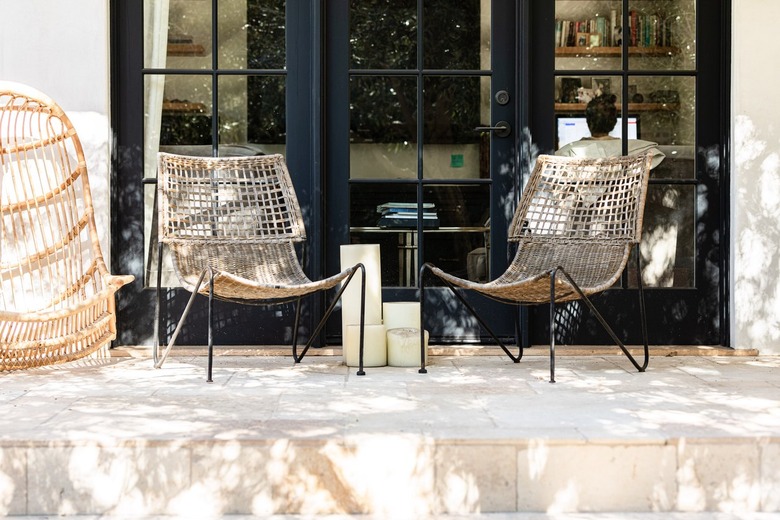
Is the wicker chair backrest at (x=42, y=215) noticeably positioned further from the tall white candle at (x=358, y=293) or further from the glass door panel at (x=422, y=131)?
the glass door panel at (x=422, y=131)

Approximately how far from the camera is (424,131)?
13.2 ft

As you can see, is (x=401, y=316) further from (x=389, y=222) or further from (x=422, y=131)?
(x=422, y=131)

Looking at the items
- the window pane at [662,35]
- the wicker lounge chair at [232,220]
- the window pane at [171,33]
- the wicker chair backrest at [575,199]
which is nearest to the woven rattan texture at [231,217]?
the wicker lounge chair at [232,220]

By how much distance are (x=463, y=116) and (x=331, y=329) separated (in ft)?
3.59

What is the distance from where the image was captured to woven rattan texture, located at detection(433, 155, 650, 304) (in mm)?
3717

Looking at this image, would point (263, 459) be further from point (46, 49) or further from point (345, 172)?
point (46, 49)

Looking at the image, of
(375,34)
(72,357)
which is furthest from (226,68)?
(72,357)

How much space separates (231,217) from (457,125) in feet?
3.46

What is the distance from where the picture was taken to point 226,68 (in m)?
3.99

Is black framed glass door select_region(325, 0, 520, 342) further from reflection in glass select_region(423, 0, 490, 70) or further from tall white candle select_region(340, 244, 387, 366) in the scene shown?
tall white candle select_region(340, 244, 387, 366)

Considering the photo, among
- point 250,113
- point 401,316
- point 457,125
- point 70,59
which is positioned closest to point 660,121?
point 457,125

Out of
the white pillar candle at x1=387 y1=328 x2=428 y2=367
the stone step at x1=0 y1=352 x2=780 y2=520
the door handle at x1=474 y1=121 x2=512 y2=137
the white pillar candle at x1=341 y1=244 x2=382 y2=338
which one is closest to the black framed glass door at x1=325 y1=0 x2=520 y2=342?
the door handle at x1=474 y1=121 x2=512 y2=137

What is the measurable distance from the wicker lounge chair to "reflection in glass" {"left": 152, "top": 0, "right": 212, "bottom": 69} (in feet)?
1.62

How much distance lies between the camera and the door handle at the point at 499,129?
158 inches
